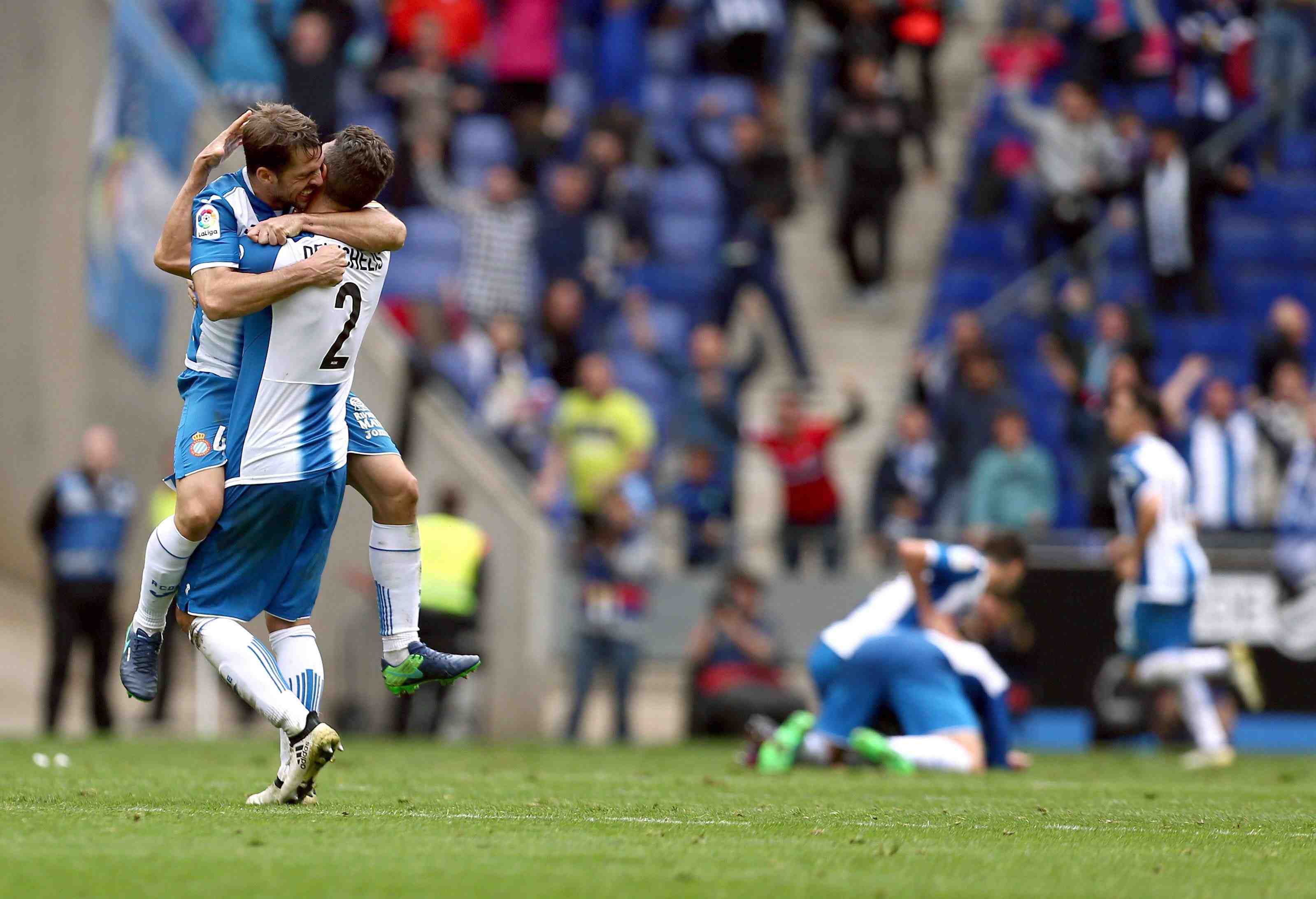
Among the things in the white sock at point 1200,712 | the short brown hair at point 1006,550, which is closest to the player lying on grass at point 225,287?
the short brown hair at point 1006,550

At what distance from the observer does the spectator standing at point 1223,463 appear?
15.5 metres

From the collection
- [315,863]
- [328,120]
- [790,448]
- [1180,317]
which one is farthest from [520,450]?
[315,863]

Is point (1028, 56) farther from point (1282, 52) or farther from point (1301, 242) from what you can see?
point (1301, 242)

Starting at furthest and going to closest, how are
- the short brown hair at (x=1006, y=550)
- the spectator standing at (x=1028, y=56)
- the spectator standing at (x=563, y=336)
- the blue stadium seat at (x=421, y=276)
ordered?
the spectator standing at (x=1028, y=56) < the blue stadium seat at (x=421, y=276) < the spectator standing at (x=563, y=336) < the short brown hair at (x=1006, y=550)

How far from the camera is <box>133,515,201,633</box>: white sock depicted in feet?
20.1

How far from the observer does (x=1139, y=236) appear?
735 inches

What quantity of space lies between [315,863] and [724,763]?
6192 mm

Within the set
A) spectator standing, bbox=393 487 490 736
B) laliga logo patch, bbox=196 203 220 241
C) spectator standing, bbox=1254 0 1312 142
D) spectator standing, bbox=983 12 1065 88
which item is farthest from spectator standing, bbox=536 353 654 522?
laliga logo patch, bbox=196 203 220 241

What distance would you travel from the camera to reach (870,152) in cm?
1831

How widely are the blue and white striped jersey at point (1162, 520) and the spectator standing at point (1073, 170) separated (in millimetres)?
6827

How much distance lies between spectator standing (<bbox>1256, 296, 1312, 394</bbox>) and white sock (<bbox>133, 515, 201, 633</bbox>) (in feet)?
40.0

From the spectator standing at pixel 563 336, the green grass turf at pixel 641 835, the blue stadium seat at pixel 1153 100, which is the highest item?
the blue stadium seat at pixel 1153 100

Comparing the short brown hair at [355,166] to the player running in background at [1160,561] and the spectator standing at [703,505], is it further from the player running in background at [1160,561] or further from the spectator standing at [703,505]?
the spectator standing at [703,505]

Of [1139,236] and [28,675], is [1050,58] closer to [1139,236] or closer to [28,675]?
[1139,236]
